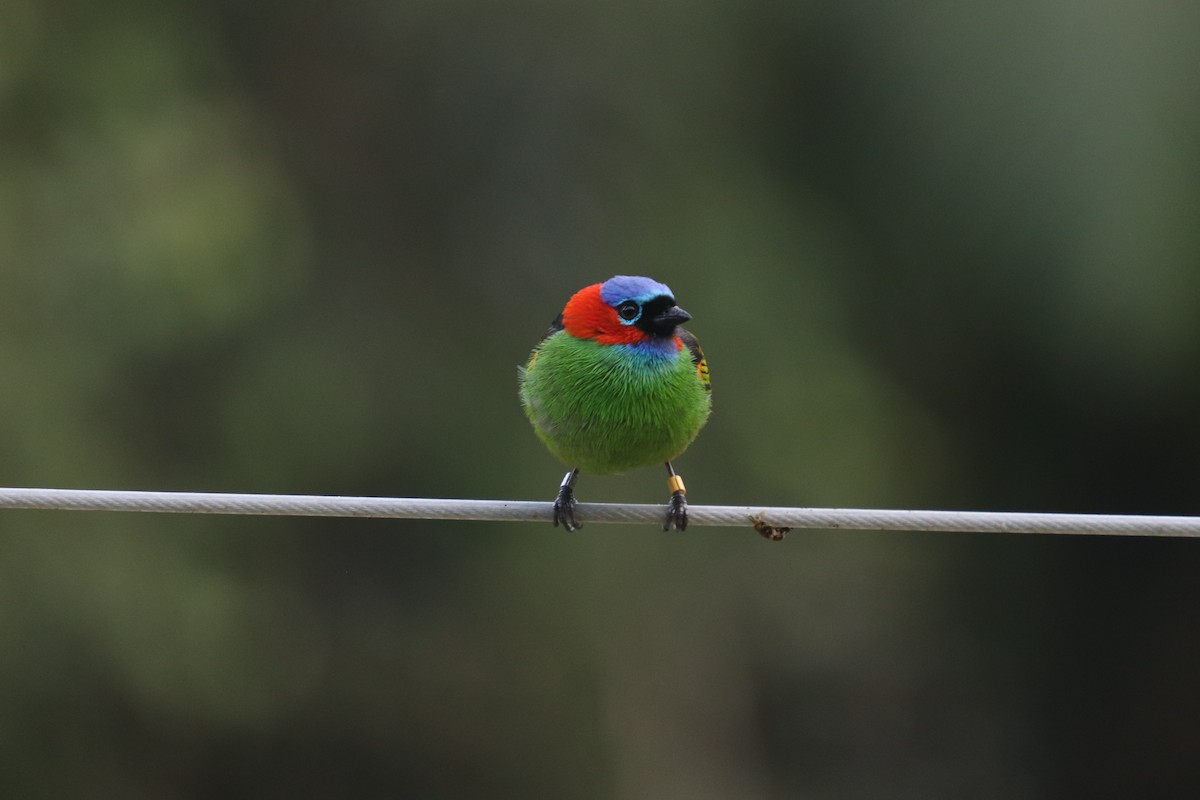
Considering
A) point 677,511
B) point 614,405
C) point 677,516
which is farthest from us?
point 614,405

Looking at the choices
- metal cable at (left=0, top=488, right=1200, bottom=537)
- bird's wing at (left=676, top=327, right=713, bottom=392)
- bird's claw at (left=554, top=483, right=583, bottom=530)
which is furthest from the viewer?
bird's wing at (left=676, top=327, right=713, bottom=392)

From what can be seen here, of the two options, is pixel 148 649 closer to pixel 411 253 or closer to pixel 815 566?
pixel 411 253

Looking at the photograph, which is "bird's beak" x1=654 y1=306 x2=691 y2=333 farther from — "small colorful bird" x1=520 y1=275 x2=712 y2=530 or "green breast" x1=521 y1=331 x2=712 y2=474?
"green breast" x1=521 y1=331 x2=712 y2=474

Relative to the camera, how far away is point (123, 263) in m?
7.27

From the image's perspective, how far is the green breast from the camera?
14.2 feet

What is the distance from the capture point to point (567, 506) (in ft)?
13.8

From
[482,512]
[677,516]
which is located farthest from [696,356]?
[482,512]

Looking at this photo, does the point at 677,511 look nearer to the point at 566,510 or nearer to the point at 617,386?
the point at 566,510

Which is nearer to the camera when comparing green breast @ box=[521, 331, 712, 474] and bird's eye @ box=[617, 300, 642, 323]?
green breast @ box=[521, 331, 712, 474]

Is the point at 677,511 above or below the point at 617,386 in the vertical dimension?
below

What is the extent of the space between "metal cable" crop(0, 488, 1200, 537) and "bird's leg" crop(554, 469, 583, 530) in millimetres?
795

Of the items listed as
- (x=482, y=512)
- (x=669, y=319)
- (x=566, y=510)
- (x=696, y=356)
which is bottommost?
(x=566, y=510)

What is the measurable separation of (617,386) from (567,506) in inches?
18.3

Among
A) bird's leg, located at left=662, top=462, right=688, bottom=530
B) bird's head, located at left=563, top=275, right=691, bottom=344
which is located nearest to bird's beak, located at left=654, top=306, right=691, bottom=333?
bird's head, located at left=563, top=275, right=691, bottom=344
